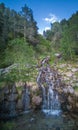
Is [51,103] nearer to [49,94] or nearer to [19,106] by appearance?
[49,94]

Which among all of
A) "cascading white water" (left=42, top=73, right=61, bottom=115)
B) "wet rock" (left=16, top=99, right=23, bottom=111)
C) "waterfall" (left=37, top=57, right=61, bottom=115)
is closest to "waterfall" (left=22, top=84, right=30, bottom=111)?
"wet rock" (left=16, top=99, right=23, bottom=111)

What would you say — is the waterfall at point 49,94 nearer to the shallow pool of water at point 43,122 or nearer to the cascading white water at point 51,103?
the cascading white water at point 51,103

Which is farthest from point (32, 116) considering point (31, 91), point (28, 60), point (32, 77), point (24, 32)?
point (24, 32)

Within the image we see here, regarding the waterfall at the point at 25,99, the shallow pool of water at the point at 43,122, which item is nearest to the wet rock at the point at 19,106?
the waterfall at the point at 25,99

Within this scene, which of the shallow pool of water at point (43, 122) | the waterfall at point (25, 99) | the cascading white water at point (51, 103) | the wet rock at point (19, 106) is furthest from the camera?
the waterfall at point (25, 99)

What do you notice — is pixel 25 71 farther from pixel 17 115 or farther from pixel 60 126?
pixel 60 126

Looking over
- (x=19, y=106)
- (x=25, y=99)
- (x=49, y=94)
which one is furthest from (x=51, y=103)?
(x=19, y=106)

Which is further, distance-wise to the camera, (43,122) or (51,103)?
(51,103)

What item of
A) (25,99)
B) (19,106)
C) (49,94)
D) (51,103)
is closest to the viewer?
(19,106)

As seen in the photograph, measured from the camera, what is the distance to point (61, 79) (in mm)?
29719

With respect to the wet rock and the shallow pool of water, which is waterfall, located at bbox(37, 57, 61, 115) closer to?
the shallow pool of water

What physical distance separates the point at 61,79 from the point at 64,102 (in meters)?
5.17

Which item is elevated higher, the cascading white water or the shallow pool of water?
the cascading white water

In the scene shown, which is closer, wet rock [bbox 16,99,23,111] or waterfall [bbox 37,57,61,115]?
wet rock [bbox 16,99,23,111]
